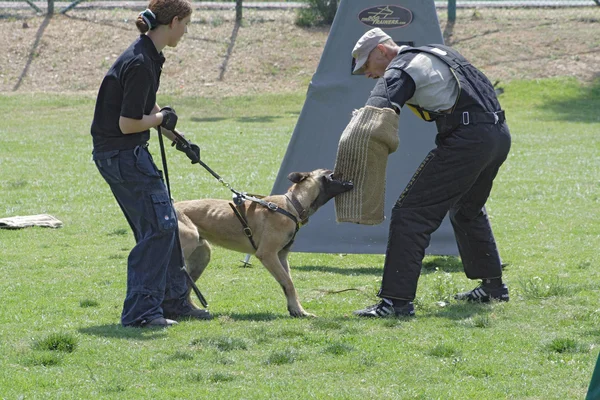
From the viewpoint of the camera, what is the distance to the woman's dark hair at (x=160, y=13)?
587cm

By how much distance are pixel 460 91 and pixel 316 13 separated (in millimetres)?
22550

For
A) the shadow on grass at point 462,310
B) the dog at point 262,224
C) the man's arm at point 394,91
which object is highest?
the man's arm at point 394,91

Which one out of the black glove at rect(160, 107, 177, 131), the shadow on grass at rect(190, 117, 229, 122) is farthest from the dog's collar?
the shadow on grass at rect(190, 117, 229, 122)

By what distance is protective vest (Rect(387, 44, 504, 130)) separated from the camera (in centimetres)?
637

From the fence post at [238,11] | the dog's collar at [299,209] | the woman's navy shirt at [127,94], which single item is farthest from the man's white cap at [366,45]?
the fence post at [238,11]

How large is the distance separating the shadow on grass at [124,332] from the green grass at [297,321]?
0.5 inches

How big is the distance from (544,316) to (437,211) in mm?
1112

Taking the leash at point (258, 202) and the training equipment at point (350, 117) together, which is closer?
the leash at point (258, 202)

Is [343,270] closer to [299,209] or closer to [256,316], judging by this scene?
[299,209]

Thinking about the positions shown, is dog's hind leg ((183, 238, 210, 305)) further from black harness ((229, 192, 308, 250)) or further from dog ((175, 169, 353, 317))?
black harness ((229, 192, 308, 250))

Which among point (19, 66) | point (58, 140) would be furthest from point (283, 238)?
point (19, 66)

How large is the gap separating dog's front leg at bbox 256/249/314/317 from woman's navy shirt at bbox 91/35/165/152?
1517mm

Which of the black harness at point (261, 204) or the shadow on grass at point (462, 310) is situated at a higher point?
the black harness at point (261, 204)

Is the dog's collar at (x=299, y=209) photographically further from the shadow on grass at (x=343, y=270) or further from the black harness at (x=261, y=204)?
the shadow on grass at (x=343, y=270)
